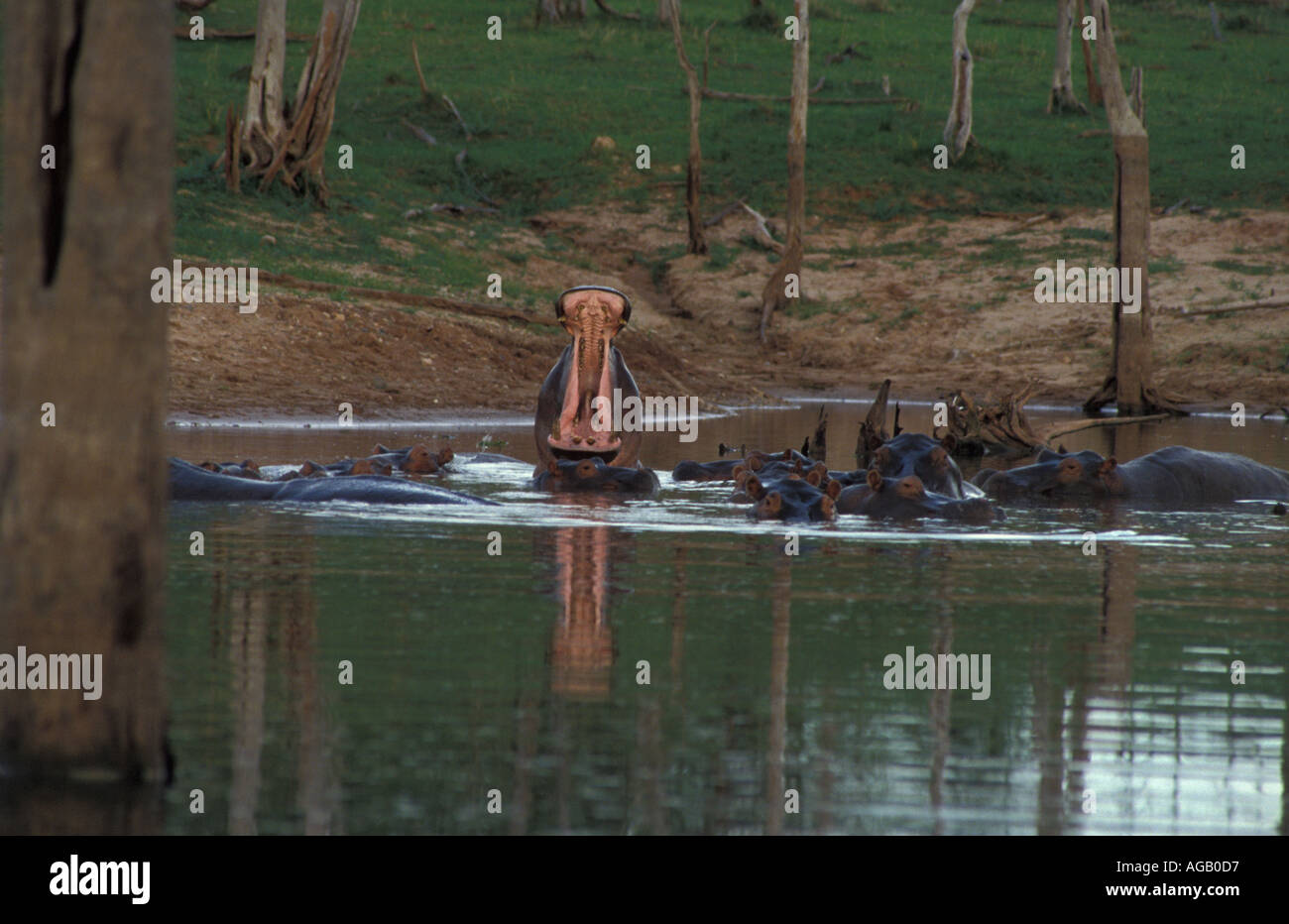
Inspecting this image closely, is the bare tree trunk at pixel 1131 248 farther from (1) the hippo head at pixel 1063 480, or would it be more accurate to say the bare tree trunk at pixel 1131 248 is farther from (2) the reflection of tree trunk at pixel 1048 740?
(2) the reflection of tree trunk at pixel 1048 740

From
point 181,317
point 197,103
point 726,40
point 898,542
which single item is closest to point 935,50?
point 726,40

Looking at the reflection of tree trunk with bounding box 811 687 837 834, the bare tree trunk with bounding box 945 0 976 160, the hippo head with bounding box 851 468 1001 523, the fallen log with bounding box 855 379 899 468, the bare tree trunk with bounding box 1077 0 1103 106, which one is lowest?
the reflection of tree trunk with bounding box 811 687 837 834

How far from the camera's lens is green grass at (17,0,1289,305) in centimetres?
2498

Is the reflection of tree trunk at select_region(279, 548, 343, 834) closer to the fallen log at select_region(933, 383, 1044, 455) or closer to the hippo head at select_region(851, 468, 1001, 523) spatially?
the hippo head at select_region(851, 468, 1001, 523)

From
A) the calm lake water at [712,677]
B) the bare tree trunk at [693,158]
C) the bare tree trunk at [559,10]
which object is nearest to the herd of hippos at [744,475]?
the calm lake water at [712,677]

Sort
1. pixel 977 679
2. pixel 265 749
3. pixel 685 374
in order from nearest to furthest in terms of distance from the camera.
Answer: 1. pixel 265 749
2. pixel 977 679
3. pixel 685 374

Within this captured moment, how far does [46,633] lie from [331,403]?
13.9 meters

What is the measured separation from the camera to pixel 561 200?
29.6 m

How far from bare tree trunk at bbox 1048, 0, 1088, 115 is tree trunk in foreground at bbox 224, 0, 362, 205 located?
1359cm

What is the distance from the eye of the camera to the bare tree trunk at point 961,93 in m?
28.5

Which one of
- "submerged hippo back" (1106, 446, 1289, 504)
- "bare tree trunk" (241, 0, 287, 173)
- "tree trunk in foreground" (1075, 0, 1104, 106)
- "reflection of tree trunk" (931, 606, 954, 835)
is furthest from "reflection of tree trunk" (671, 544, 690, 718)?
"tree trunk in foreground" (1075, 0, 1104, 106)

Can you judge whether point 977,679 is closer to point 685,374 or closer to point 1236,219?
point 685,374

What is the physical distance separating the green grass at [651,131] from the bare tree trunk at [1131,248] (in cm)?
528

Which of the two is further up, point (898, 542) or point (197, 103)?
point (197, 103)
